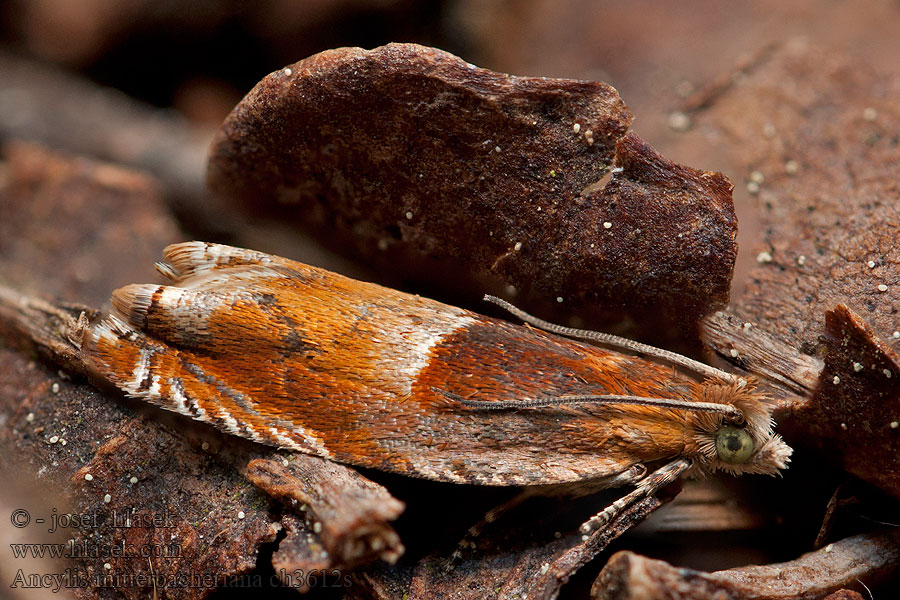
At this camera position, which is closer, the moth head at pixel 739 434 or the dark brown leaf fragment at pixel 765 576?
the dark brown leaf fragment at pixel 765 576

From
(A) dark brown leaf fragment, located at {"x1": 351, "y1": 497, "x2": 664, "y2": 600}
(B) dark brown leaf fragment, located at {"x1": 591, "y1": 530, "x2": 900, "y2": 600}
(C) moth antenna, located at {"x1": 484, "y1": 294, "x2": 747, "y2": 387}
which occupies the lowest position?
(A) dark brown leaf fragment, located at {"x1": 351, "y1": 497, "x2": 664, "y2": 600}

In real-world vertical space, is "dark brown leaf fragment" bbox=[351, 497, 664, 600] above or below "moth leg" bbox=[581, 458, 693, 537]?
below

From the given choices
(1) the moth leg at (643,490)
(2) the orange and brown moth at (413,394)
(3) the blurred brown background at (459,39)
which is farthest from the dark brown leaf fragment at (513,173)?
(3) the blurred brown background at (459,39)

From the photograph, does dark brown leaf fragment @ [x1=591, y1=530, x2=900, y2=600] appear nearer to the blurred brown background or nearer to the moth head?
the moth head

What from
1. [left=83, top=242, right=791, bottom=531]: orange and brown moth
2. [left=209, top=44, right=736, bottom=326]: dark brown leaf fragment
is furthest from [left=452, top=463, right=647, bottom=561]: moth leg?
[left=209, top=44, right=736, bottom=326]: dark brown leaf fragment

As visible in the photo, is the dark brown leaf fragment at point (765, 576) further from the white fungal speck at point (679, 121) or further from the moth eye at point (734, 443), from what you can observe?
the white fungal speck at point (679, 121)

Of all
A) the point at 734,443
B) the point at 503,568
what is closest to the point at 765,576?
the point at 734,443
